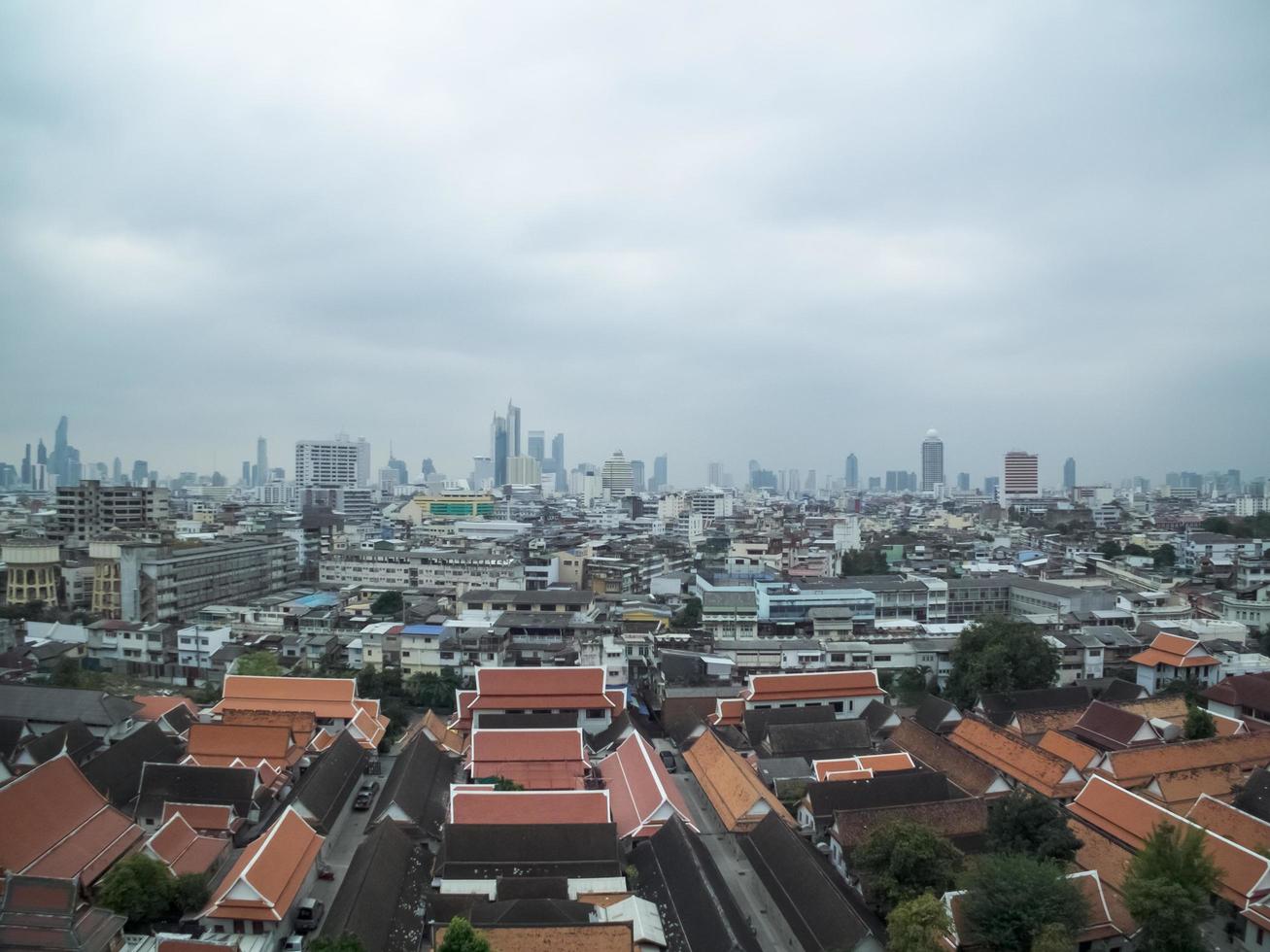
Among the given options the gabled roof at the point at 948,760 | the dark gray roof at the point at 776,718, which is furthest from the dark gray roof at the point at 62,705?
the gabled roof at the point at 948,760

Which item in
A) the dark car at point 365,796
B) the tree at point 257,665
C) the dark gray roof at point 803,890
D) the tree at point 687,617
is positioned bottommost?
the dark car at point 365,796

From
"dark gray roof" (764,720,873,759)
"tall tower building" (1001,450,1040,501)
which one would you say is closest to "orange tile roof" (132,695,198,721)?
"dark gray roof" (764,720,873,759)

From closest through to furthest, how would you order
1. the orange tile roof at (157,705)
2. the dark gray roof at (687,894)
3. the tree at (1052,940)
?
the tree at (1052,940) < the dark gray roof at (687,894) < the orange tile roof at (157,705)

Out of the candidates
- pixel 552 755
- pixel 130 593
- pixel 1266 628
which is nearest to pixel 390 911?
pixel 552 755

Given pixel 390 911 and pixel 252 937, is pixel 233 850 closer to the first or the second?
pixel 252 937

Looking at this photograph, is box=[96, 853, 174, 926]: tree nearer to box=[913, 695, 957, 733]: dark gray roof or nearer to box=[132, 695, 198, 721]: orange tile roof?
box=[132, 695, 198, 721]: orange tile roof

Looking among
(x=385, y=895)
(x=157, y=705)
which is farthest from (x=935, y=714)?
(x=157, y=705)

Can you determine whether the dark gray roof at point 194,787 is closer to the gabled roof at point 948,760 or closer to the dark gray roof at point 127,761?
the dark gray roof at point 127,761
